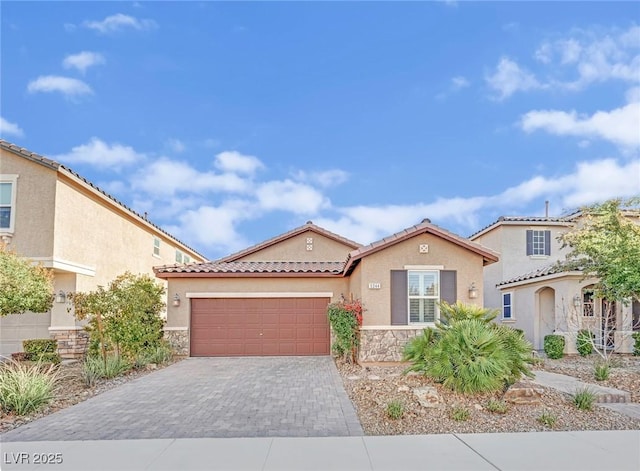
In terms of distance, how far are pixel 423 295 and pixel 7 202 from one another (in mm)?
14126

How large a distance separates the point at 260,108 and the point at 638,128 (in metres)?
14.3

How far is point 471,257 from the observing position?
46.9 feet

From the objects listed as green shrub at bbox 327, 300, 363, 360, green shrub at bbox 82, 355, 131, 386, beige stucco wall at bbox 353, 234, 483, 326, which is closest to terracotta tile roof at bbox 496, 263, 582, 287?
beige stucco wall at bbox 353, 234, 483, 326

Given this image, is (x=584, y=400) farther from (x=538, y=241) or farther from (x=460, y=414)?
(x=538, y=241)

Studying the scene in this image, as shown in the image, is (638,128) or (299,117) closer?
(638,128)

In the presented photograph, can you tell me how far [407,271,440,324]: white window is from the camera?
14.0 m

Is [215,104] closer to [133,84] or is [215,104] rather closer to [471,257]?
[133,84]

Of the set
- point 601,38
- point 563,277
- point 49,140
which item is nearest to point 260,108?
point 49,140

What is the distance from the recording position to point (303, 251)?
70.6 feet

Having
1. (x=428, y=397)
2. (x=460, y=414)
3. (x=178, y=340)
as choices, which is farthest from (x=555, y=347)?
(x=178, y=340)

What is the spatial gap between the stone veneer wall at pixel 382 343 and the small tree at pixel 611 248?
5.32m

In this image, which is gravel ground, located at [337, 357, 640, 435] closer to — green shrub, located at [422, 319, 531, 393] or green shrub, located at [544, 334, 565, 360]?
green shrub, located at [422, 319, 531, 393]

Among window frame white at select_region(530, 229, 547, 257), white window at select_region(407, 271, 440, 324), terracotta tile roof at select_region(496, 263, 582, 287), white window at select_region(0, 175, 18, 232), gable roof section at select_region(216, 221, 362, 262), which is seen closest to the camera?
white window at select_region(407, 271, 440, 324)

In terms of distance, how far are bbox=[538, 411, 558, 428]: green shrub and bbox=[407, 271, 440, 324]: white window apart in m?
6.55
